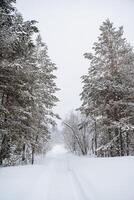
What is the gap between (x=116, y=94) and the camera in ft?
47.2

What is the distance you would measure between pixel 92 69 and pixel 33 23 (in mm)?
8367

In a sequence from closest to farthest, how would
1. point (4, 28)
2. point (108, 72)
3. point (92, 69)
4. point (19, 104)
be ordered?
point (4, 28) < point (19, 104) < point (108, 72) < point (92, 69)

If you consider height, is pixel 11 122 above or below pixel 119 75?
below

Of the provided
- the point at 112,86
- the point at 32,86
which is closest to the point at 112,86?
the point at 112,86

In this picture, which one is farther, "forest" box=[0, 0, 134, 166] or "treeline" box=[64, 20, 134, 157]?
"treeline" box=[64, 20, 134, 157]

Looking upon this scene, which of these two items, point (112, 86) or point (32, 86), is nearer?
point (32, 86)

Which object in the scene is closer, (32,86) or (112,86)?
(32,86)

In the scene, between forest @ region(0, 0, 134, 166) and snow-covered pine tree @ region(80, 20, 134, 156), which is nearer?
forest @ region(0, 0, 134, 166)

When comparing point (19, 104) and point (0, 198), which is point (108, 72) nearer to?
point (19, 104)

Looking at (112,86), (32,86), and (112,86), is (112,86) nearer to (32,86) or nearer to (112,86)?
(112,86)

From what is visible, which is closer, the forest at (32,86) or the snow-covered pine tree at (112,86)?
the forest at (32,86)

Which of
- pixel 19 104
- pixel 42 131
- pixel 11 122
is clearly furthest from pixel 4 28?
pixel 42 131

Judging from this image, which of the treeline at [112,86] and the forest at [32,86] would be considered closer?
the forest at [32,86]

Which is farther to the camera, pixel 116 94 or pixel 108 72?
pixel 108 72
